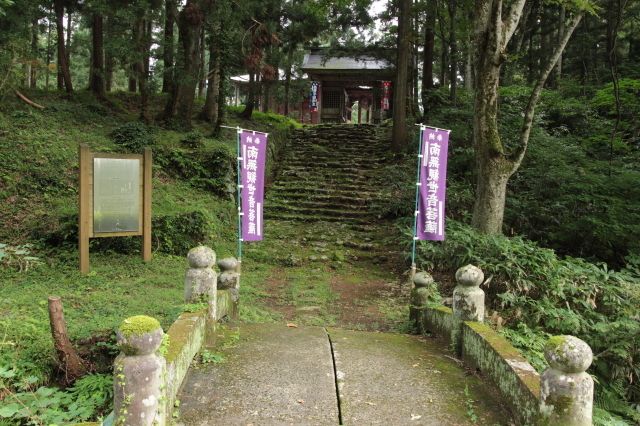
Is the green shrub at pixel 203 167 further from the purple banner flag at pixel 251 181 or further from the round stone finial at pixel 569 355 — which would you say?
the round stone finial at pixel 569 355

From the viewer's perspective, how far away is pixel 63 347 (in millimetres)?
3822

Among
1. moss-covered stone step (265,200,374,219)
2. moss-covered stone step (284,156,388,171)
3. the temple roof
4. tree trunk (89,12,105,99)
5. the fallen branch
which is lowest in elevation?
moss-covered stone step (265,200,374,219)

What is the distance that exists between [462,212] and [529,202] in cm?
141

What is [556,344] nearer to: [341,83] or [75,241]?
[75,241]

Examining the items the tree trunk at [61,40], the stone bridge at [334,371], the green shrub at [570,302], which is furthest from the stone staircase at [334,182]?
the tree trunk at [61,40]

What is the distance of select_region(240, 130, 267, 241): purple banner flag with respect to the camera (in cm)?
670

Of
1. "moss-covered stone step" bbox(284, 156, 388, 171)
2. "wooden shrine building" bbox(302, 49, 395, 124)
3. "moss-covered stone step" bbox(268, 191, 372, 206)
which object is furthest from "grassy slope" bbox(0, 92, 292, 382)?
"wooden shrine building" bbox(302, 49, 395, 124)

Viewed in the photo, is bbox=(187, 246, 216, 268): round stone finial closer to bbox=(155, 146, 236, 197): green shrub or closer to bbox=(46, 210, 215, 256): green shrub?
bbox=(46, 210, 215, 256): green shrub

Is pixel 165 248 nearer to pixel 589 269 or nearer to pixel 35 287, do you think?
pixel 35 287

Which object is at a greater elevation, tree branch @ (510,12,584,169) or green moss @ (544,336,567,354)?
tree branch @ (510,12,584,169)

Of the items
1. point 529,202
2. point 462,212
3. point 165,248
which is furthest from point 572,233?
point 165,248

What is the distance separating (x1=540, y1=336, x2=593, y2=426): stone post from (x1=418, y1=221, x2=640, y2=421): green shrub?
2184mm

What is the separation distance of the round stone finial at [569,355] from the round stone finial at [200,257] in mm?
2753

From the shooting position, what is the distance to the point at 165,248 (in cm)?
830
